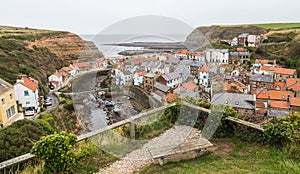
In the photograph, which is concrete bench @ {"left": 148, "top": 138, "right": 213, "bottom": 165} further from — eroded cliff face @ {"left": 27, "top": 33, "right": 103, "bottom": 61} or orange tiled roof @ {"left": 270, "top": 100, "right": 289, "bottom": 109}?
eroded cliff face @ {"left": 27, "top": 33, "right": 103, "bottom": 61}

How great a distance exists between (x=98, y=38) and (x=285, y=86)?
27.4 meters

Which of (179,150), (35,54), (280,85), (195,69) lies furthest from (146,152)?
(35,54)

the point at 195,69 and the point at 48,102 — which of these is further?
the point at 48,102

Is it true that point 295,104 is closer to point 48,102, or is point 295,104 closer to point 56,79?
point 48,102

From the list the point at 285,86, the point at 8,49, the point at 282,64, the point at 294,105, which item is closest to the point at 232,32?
the point at 282,64

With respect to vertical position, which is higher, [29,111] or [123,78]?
[123,78]

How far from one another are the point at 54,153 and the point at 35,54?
40.8 metres

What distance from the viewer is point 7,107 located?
14.2 metres

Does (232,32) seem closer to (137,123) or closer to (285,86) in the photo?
(285,86)

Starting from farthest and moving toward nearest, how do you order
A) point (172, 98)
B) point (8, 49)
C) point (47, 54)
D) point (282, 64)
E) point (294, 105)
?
point (47, 54), point (282, 64), point (8, 49), point (294, 105), point (172, 98)

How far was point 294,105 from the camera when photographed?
65.7 feet

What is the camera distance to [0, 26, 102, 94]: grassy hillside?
95.2 feet

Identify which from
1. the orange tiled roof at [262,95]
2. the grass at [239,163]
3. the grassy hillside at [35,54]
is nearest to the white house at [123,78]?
the grass at [239,163]

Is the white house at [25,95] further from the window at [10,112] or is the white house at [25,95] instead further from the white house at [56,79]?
the white house at [56,79]
